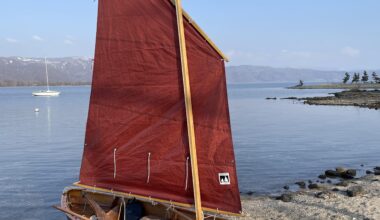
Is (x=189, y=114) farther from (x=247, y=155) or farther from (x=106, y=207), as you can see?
(x=247, y=155)

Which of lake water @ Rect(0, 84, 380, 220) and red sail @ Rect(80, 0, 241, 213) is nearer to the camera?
red sail @ Rect(80, 0, 241, 213)

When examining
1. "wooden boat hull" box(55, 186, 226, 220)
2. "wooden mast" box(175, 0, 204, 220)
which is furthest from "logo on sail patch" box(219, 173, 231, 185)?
"wooden boat hull" box(55, 186, 226, 220)

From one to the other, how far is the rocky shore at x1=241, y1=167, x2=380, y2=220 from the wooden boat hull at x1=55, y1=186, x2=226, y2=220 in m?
5.04

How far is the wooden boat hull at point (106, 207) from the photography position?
1244 centimetres

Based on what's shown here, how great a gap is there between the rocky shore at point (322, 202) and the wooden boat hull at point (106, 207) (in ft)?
16.6

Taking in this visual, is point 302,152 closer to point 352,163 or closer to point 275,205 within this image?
point 352,163

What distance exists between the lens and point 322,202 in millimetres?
18875

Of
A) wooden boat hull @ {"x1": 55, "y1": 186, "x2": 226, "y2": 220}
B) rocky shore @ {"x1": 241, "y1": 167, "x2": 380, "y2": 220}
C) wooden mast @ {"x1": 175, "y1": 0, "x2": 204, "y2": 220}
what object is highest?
wooden mast @ {"x1": 175, "y1": 0, "x2": 204, "y2": 220}

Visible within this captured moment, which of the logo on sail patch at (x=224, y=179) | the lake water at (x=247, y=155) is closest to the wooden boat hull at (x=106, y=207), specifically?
the logo on sail patch at (x=224, y=179)

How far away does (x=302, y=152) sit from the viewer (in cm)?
3644

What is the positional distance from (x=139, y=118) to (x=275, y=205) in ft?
30.5

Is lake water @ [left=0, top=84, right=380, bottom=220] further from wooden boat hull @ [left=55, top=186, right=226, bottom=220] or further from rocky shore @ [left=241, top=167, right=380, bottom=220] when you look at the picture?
wooden boat hull @ [left=55, top=186, right=226, bottom=220]

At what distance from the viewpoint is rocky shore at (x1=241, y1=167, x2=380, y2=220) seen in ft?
55.0

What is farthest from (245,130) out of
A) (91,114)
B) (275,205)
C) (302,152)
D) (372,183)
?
(91,114)
